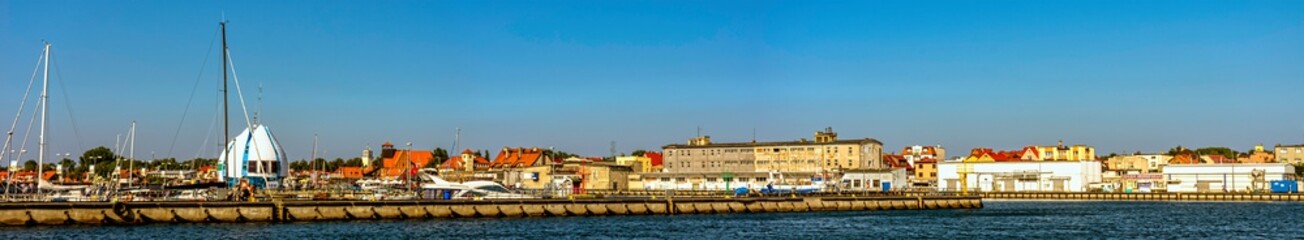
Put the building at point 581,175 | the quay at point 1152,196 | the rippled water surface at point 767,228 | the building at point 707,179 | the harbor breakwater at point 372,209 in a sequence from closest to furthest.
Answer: the rippled water surface at point 767,228, the harbor breakwater at point 372,209, the quay at point 1152,196, the building at point 707,179, the building at point 581,175

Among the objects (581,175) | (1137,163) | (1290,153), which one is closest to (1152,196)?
(1137,163)

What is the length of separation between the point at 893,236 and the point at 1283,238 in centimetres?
2038

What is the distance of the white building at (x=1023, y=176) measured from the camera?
148 metres

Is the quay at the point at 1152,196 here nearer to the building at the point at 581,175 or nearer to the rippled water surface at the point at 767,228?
the rippled water surface at the point at 767,228

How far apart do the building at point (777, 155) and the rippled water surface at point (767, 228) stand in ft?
219

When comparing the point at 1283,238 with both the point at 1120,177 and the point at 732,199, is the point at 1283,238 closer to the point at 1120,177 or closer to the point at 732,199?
the point at 732,199

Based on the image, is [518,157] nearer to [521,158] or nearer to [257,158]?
[521,158]

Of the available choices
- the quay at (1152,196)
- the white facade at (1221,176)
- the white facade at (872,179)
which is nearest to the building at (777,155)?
the white facade at (872,179)

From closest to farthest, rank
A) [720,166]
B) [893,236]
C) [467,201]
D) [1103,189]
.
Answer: [893,236] → [467,201] → [1103,189] → [720,166]

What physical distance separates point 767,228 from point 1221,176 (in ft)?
343

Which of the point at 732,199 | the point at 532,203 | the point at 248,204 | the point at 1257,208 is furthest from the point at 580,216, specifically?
the point at 1257,208

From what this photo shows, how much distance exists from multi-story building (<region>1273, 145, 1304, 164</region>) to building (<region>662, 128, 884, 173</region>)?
79.3 m

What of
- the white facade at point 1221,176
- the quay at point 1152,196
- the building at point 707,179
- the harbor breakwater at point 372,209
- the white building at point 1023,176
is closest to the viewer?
the harbor breakwater at point 372,209

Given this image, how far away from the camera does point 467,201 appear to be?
70.8 m
